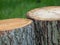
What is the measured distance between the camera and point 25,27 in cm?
188

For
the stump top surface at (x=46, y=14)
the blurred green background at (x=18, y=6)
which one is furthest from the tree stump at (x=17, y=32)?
the blurred green background at (x=18, y=6)

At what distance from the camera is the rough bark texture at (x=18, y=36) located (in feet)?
5.90

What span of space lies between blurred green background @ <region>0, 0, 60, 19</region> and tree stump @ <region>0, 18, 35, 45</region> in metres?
1.68

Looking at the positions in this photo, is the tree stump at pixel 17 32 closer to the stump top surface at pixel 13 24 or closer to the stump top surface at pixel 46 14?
the stump top surface at pixel 13 24

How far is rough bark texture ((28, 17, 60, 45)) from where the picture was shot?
2.01 meters

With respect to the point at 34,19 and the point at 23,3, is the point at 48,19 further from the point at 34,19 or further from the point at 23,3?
the point at 23,3

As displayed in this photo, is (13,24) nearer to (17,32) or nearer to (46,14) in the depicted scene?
(17,32)

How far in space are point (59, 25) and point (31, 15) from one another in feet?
1.02

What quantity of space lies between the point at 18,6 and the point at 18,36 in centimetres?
230

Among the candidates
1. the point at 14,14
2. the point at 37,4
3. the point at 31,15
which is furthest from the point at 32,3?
the point at 31,15

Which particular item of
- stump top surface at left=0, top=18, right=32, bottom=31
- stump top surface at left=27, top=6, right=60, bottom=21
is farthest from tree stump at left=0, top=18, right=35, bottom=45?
stump top surface at left=27, top=6, right=60, bottom=21

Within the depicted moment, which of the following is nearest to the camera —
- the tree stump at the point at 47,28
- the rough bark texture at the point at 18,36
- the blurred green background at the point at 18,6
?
the rough bark texture at the point at 18,36

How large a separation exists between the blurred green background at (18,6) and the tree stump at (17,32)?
1677 millimetres

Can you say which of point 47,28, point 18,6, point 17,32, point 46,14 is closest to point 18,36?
point 17,32
